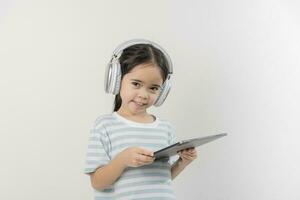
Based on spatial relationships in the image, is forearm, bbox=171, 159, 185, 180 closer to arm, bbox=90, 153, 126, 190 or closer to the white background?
arm, bbox=90, 153, 126, 190

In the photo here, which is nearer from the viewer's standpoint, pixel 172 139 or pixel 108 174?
pixel 108 174

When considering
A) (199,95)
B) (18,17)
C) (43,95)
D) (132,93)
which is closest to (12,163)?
(43,95)

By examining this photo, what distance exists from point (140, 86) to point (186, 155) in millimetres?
229

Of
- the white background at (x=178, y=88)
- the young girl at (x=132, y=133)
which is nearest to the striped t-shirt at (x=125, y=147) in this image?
the young girl at (x=132, y=133)

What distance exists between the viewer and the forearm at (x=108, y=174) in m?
1.17

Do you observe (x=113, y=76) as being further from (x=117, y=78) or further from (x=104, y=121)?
(x=104, y=121)

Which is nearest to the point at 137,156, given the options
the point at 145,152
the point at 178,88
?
the point at 145,152

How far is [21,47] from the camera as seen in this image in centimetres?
164

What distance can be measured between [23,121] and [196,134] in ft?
2.21

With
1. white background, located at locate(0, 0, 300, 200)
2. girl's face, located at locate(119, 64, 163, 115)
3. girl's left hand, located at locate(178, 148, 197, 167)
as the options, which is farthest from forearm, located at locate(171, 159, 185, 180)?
white background, located at locate(0, 0, 300, 200)

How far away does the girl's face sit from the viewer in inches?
48.6

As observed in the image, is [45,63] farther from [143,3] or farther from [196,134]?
[196,134]

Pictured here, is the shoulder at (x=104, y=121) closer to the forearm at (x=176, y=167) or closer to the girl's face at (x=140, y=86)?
the girl's face at (x=140, y=86)

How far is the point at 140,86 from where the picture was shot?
125 cm
